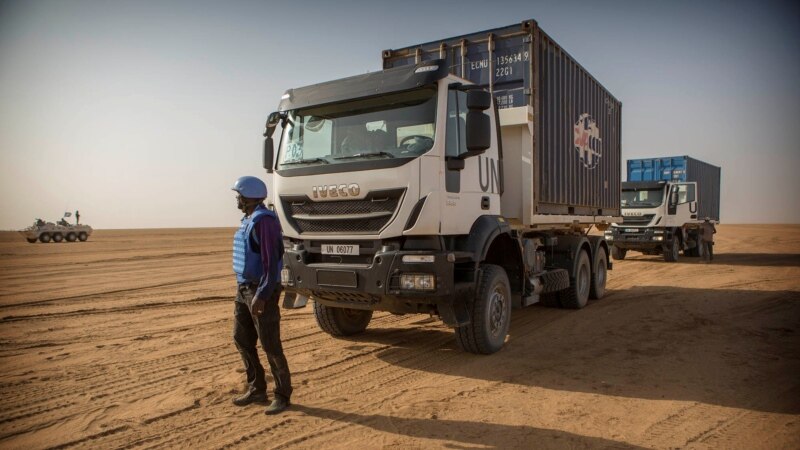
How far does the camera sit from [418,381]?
204 inches

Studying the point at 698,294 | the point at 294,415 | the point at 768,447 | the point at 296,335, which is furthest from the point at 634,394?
the point at 698,294

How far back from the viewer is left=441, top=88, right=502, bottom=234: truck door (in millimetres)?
5383

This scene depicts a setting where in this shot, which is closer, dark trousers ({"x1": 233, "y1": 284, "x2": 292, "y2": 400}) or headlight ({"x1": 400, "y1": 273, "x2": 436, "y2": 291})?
dark trousers ({"x1": 233, "y1": 284, "x2": 292, "y2": 400})

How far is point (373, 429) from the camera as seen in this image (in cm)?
399

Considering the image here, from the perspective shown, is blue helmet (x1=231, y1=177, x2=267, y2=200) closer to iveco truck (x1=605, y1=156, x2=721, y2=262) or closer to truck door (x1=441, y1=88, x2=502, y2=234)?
truck door (x1=441, y1=88, x2=502, y2=234)

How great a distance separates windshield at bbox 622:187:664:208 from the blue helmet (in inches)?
657

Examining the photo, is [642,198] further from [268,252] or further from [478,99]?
[268,252]

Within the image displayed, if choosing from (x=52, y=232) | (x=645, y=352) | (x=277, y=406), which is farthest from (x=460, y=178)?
(x=52, y=232)

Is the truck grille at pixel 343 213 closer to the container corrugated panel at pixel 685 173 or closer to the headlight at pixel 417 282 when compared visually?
the headlight at pixel 417 282

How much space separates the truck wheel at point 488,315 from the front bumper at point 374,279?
32cm

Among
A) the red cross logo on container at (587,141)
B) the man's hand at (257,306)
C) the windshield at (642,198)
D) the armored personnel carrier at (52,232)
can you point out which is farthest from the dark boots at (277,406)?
the armored personnel carrier at (52,232)

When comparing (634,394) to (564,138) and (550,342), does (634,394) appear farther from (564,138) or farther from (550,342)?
(564,138)

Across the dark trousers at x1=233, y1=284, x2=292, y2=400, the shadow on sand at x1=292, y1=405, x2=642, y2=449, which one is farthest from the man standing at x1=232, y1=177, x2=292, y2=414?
the shadow on sand at x1=292, y1=405, x2=642, y2=449

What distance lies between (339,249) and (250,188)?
1.36 metres
